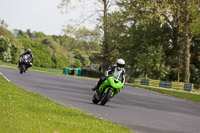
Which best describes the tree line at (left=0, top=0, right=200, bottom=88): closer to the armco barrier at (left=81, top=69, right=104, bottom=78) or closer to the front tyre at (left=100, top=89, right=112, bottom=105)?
the armco barrier at (left=81, top=69, right=104, bottom=78)

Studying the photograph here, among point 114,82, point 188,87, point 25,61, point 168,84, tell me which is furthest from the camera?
point 168,84

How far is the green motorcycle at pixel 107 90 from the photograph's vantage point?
14.7 meters

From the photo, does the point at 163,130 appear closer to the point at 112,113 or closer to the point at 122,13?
the point at 112,113

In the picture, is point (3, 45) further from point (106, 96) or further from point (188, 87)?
point (106, 96)

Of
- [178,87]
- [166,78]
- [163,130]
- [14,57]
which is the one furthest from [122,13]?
[163,130]

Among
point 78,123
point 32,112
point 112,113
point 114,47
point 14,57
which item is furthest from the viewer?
point 14,57

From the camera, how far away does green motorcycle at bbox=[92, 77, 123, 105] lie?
14.7 m

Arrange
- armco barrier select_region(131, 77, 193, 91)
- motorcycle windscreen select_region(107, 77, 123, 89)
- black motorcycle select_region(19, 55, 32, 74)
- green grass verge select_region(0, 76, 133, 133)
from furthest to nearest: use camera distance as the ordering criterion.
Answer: armco barrier select_region(131, 77, 193, 91) < black motorcycle select_region(19, 55, 32, 74) < motorcycle windscreen select_region(107, 77, 123, 89) < green grass verge select_region(0, 76, 133, 133)

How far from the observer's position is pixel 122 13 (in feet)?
176

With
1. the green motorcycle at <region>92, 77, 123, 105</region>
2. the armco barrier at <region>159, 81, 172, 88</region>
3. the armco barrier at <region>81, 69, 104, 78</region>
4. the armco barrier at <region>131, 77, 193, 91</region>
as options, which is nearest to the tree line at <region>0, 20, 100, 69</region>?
the armco barrier at <region>81, 69, 104, 78</region>

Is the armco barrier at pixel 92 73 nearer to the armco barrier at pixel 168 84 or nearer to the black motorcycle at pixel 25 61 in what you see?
the armco barrier at pixel 168 84

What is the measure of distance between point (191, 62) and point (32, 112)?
142ft

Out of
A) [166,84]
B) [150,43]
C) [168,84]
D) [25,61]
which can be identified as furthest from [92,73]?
[25,61]

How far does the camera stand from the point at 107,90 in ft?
49.1
